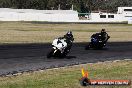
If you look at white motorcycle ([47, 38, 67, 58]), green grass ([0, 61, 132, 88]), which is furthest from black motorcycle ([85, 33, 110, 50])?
green grass ([0, 61, 132, 88])

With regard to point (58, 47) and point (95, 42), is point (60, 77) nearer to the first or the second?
point (58, 47)

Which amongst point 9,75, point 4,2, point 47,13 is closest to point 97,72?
point 9,75

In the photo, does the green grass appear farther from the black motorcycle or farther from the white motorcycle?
the black motorcycle

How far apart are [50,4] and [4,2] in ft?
58.2

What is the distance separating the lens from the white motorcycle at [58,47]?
2027cm

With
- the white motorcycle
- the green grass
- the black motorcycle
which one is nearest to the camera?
the green grass

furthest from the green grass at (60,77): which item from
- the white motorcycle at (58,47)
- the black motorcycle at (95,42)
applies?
the black motorcycle at (95,42)

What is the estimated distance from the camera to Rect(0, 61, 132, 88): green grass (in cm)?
1238

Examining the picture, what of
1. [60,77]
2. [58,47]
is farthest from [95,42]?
[60,77]

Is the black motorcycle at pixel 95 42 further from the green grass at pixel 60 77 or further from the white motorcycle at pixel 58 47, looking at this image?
the green grass at pixel 60 77

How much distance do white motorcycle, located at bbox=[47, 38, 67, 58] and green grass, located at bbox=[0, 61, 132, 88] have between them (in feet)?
8.66

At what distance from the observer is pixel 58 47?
66.7 ft

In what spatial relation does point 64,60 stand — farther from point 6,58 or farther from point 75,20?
point 75,20

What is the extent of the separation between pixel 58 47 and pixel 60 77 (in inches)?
246
